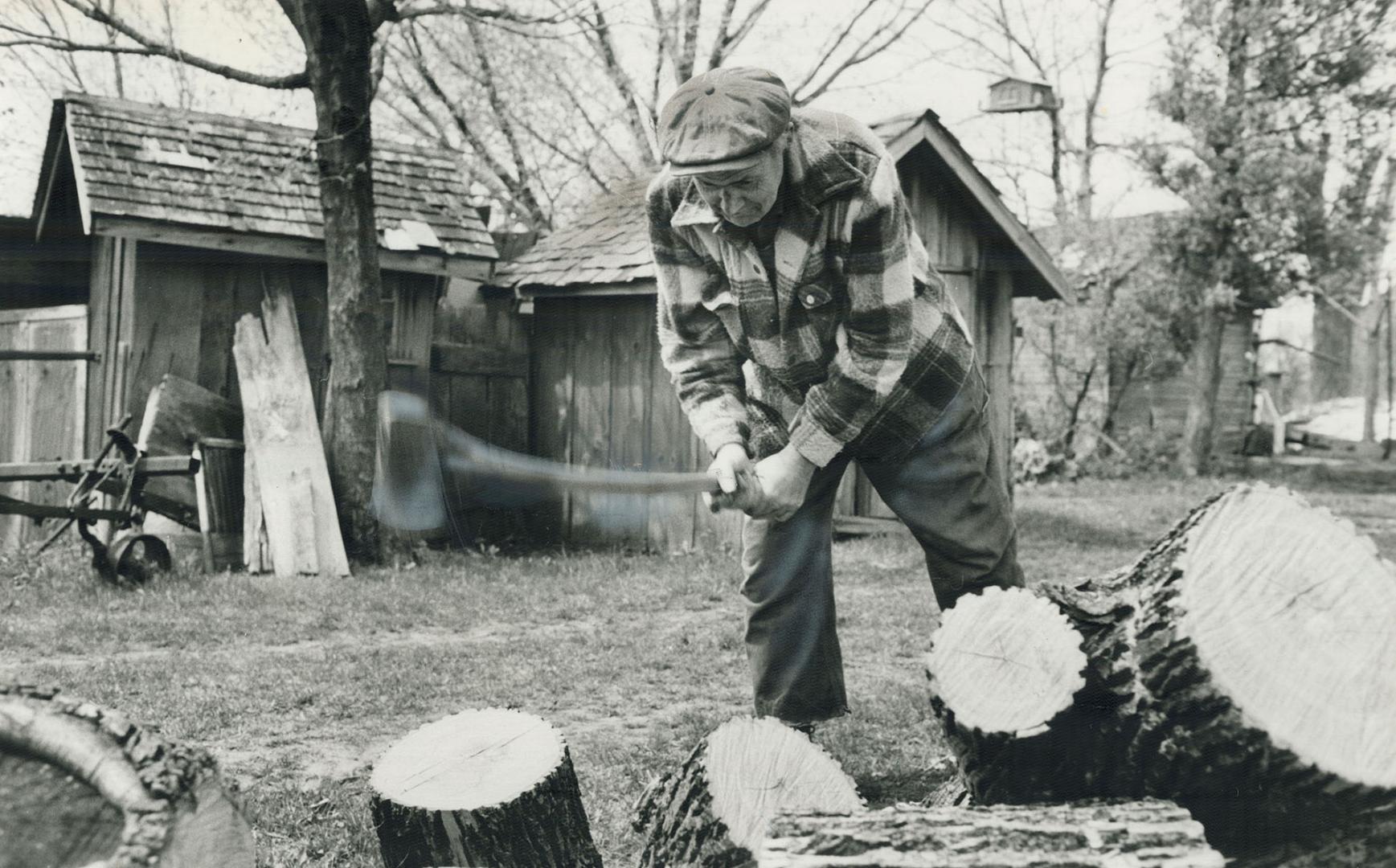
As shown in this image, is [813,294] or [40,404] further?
[40,404]

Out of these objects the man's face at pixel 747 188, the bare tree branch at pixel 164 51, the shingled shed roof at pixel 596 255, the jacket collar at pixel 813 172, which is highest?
the bare tree branch at pixel 164 51

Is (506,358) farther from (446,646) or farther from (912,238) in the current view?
(912,238)

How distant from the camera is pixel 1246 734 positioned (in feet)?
7.27

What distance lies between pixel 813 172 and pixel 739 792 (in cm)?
141

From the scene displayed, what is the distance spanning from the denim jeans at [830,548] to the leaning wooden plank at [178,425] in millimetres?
5815

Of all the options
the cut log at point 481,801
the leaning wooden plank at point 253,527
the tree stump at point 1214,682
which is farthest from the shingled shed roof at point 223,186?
the tree stump at point 1214,682

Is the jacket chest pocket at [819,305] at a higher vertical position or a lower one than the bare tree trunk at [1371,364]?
lower

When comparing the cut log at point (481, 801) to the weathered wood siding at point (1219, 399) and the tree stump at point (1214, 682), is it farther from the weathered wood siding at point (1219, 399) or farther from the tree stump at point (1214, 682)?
the weathered wood siding at point (1219, 399)

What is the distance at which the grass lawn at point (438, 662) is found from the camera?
3.60 meters

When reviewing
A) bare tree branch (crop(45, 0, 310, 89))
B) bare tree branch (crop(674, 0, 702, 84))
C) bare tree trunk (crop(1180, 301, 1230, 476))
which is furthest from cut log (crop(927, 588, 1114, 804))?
bare tree branch (crop(674, 0, 702, 84))

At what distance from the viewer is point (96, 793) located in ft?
6.42

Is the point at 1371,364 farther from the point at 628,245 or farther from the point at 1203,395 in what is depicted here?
the point at 628,245

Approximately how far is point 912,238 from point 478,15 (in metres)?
6.34

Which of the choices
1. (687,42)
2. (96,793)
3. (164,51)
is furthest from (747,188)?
(687,42)
